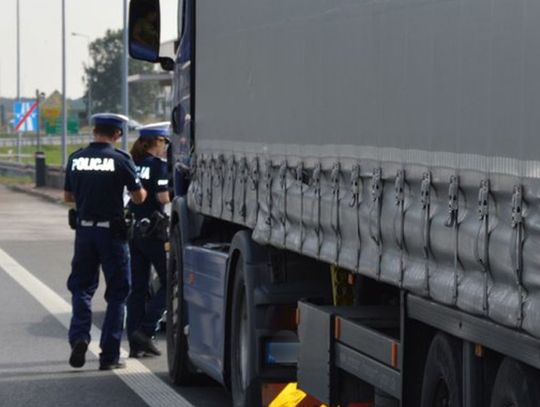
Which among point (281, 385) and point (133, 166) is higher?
point (133, 166)

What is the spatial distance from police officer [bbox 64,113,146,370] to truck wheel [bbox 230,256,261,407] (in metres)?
2.77

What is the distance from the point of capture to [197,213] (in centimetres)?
1241

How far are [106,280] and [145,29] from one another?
1815 mm

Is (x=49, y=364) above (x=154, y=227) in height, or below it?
below

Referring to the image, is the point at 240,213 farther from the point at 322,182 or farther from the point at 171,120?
the point at 171,120

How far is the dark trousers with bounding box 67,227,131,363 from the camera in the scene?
13352 mm

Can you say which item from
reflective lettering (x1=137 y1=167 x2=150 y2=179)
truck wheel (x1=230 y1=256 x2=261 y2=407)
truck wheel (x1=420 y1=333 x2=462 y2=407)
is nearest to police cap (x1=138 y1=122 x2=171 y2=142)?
reflective lettering (x1=137 y1=167 x2=150 y2=179)

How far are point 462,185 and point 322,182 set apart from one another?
2241mm

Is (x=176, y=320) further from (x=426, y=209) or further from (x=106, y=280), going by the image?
(x=426, y=209)

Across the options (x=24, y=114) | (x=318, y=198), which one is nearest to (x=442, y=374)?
(x=318, y=198)

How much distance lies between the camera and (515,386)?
636 cm

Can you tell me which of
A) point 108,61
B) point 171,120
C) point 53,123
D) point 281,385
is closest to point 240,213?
point 281,385

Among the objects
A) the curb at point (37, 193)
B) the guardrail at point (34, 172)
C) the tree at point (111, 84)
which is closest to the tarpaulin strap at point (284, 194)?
the curb at point (37, 193)

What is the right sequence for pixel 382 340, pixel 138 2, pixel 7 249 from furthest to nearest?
1. pixel 7 249
2. pixel 138 2
3. pixel 382 340
